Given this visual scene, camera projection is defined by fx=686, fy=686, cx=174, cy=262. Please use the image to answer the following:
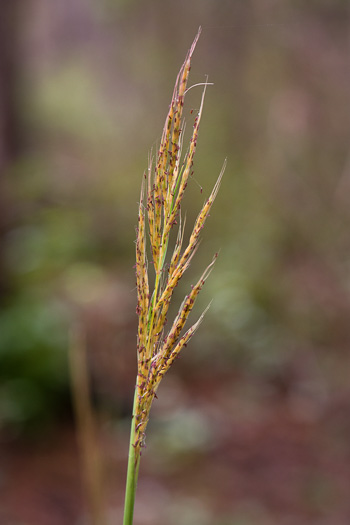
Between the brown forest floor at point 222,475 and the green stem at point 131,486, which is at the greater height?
the green stem at point 131,486

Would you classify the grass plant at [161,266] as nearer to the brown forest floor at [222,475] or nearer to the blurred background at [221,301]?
the blurred background at [221,301]

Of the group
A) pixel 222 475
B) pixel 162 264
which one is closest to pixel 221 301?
pixel 222 475

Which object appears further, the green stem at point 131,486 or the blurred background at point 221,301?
the blurred background at point 221,301

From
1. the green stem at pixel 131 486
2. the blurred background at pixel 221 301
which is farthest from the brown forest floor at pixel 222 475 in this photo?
the green stem at pixel 131 486

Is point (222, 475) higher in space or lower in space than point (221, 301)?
lower

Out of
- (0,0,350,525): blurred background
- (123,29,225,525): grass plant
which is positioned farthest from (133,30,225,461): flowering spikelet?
(0,0,350,525): blurred background

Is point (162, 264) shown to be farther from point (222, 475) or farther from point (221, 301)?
point (221, 301)

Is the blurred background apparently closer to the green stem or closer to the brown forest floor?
the brown forest floor

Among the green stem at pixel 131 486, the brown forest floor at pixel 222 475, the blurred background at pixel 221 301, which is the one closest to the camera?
the green stem at pixel 131 486

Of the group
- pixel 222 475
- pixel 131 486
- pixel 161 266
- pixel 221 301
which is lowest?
pixel 222 475
